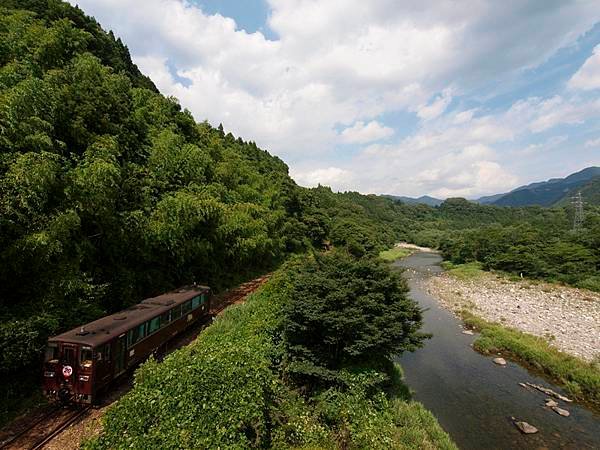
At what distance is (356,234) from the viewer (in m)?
59.1

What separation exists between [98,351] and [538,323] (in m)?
29.9

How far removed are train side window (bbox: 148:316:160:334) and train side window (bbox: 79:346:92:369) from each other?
261cm

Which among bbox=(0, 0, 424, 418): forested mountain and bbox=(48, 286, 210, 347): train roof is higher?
bbox=(0, 0, 424, 418): forested mountain

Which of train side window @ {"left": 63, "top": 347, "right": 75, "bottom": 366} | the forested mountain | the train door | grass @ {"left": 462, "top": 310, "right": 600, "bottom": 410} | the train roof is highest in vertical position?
the forested mountain

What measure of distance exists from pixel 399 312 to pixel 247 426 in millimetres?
7378

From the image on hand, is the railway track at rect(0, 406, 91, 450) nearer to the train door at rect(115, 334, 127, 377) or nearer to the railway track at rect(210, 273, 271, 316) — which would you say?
the train door at rect(115, 334, 127, 377)

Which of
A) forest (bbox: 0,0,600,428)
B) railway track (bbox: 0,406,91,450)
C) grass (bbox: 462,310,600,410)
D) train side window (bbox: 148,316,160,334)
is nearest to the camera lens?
railway track (bbox: 0,406,91,450)

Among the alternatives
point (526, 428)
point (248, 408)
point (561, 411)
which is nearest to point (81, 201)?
point (248, 408)

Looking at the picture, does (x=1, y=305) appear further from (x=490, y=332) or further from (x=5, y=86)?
(x=490, y=332)

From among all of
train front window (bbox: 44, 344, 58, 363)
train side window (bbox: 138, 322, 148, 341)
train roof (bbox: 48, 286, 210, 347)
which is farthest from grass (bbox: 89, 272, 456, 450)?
train front window (bbox: 44, 344, 58, 363)

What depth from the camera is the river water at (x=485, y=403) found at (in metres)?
13.0

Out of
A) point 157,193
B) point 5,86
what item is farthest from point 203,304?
point 5,86

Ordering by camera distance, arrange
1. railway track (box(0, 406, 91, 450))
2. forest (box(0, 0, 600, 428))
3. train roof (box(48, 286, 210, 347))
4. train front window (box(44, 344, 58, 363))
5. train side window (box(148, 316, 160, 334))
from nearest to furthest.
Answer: railway track (box(0, 406, 91, 450))
train front window (box(44, 344, 58, 363))
train roof (box(48, 286, 210, 347))
forest (box(0, 0, 600, 428))
train side window (box(148, 316, 160, 334))

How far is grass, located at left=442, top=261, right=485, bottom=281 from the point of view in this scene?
48.0 meters
